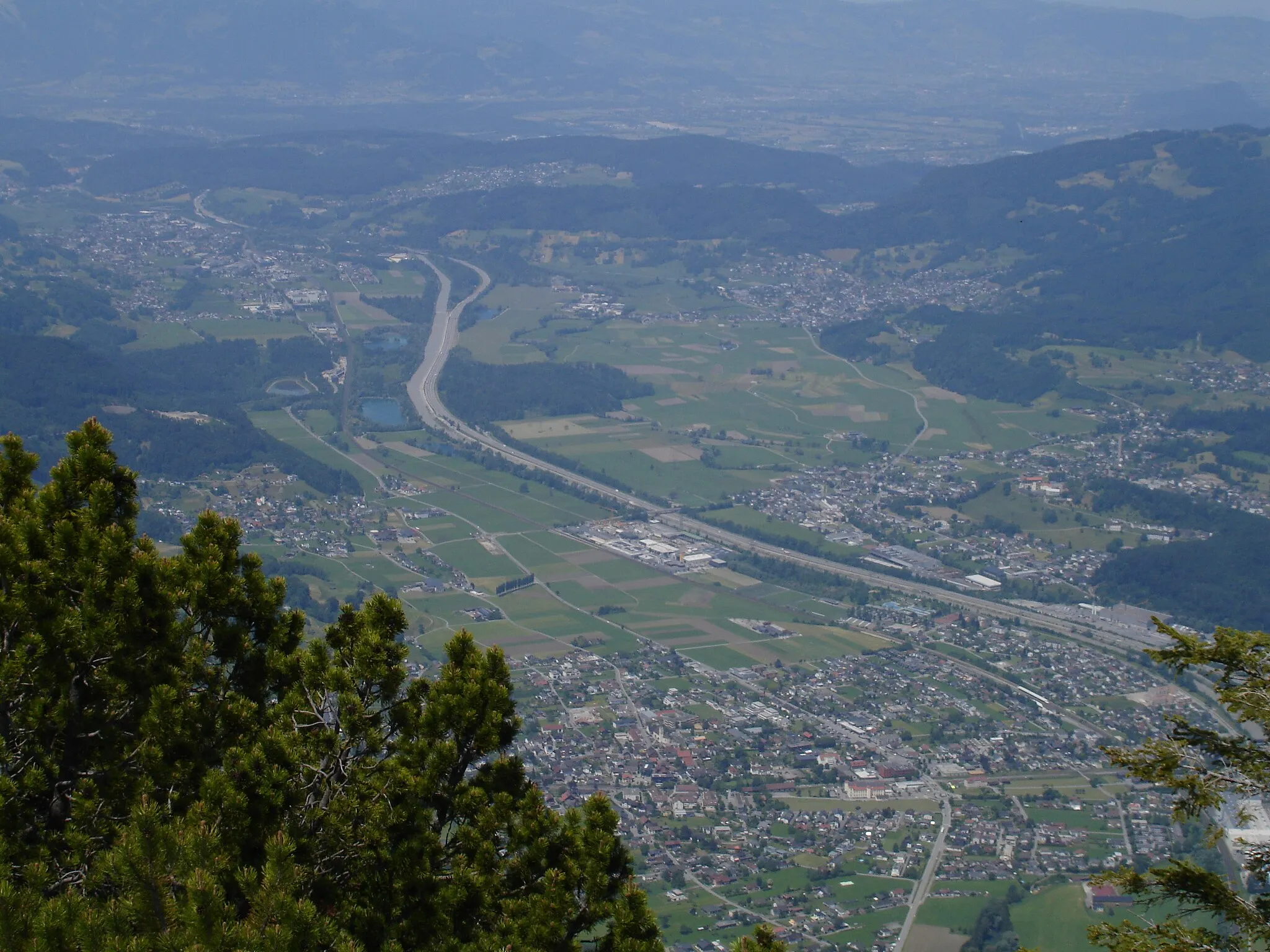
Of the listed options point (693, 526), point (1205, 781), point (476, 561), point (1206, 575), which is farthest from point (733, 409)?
point (1205, 781)

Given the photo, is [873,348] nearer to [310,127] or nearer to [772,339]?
[772,339]

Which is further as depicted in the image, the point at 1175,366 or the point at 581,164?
the point at 581,164

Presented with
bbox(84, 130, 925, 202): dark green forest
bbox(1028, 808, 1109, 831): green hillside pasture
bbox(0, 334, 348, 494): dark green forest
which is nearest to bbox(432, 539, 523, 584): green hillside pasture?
bbox(0, 334, 348, 494): dark green forest

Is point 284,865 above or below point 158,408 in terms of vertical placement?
above

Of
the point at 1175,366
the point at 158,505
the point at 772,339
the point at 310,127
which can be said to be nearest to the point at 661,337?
the point at 772,339

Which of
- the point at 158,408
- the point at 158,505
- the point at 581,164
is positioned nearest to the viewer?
the point at 158,505

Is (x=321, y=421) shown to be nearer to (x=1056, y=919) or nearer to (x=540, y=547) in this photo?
(x=540, y=547)

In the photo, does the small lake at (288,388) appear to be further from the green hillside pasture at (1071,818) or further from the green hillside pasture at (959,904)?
the green hillside pasture at (959,904)
